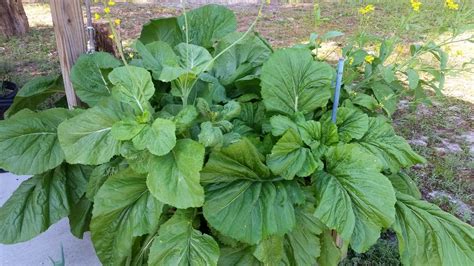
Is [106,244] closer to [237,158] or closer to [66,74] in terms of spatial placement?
[237,158]

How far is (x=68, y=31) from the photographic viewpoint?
2049mm

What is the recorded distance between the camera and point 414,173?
3.00 m

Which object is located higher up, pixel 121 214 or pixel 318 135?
pixel 318 135

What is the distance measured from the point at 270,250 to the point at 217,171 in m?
0.37

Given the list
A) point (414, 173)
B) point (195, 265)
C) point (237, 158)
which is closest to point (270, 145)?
point (237, 158)

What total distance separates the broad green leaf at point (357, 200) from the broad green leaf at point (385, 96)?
0.59m

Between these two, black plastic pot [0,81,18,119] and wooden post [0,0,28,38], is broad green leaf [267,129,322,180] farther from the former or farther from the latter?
wooden post [0,0,28,38]

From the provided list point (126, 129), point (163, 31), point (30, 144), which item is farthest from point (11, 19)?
point (126, 129)

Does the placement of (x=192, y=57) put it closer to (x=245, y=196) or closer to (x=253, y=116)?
(x=253, y=116)

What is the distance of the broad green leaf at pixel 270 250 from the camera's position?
1610mm

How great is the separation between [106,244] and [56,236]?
0.73m

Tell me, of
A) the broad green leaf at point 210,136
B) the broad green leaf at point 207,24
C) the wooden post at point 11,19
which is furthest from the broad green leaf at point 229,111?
the wooden post at point 11,19

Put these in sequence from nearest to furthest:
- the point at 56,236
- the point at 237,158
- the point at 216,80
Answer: the point at 237,158 → the point at 216,80 → the point at 56,236

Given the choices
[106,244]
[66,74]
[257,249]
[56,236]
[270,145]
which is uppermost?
[66,74]
